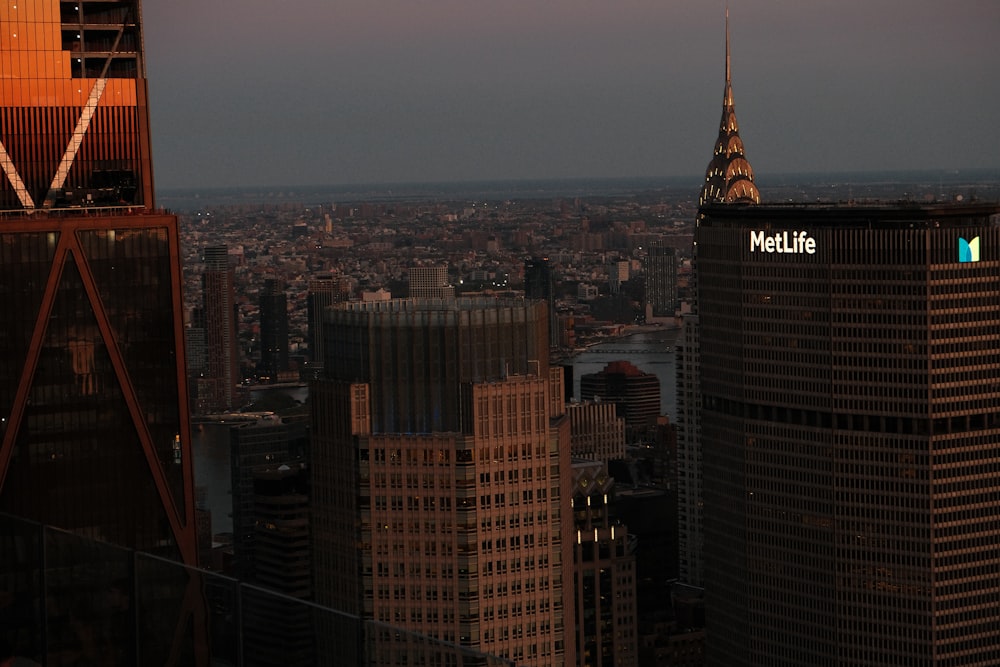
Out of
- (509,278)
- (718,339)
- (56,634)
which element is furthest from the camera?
(718,339)

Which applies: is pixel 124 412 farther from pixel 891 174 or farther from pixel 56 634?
pixel 891 174

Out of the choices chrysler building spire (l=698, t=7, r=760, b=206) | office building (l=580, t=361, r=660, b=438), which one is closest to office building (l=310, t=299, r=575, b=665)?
office building (l=580, t=361, r=660, b=438)

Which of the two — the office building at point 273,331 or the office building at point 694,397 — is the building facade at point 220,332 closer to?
the office building at point 273,331

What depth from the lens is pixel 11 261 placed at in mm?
37469

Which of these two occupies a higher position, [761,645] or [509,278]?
[509,278]

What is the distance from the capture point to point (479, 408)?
4809 cm

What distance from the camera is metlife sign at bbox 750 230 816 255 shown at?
90.9 metres

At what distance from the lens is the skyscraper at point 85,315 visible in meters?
37.6

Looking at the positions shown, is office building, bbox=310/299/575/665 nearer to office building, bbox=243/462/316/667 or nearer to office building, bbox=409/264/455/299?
office building, bbox=243/462/316/667

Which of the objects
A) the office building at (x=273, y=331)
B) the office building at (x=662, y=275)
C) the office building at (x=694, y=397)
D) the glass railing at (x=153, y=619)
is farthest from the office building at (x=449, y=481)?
the office building at (x=662, y=275)

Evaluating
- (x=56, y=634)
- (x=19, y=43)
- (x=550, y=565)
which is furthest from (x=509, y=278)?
(x=56, y=634)

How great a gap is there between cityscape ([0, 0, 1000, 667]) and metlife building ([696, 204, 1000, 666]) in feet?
0.58

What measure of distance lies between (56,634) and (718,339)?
85785 millimetres

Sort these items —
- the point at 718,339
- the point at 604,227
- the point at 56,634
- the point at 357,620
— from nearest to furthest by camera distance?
the point at 357,620, the point at 56,634, the point at 718,339, the point at 604,227
